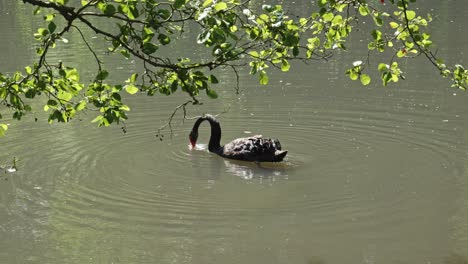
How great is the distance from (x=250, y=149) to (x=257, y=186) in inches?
42.3

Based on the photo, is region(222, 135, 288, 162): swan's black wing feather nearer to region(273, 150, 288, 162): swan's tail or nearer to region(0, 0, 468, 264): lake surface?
region(273, 150, 288, 162): swan's tail

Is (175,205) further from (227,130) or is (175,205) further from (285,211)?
(227,130)

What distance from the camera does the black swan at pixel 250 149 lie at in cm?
1009

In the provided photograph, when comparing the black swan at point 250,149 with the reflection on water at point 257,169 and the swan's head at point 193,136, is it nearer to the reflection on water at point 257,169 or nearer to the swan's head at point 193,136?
the reflection on water at point 257,169

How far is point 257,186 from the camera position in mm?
9281

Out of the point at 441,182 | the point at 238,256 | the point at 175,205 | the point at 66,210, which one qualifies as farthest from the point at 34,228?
the point at 441,182

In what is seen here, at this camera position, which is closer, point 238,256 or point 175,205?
point 238,256

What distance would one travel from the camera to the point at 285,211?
27.2 ft

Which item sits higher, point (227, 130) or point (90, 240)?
point (227, 130)

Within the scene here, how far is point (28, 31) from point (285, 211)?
17824 millimetres

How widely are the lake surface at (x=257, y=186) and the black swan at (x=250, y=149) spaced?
14cm

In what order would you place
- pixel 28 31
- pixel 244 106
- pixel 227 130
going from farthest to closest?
pixel 28 31 < pixel 244 106 < pixel 227 130

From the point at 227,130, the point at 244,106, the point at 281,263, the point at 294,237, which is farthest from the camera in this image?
the point at 244,106

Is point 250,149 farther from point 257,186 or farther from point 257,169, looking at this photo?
point 257,186
